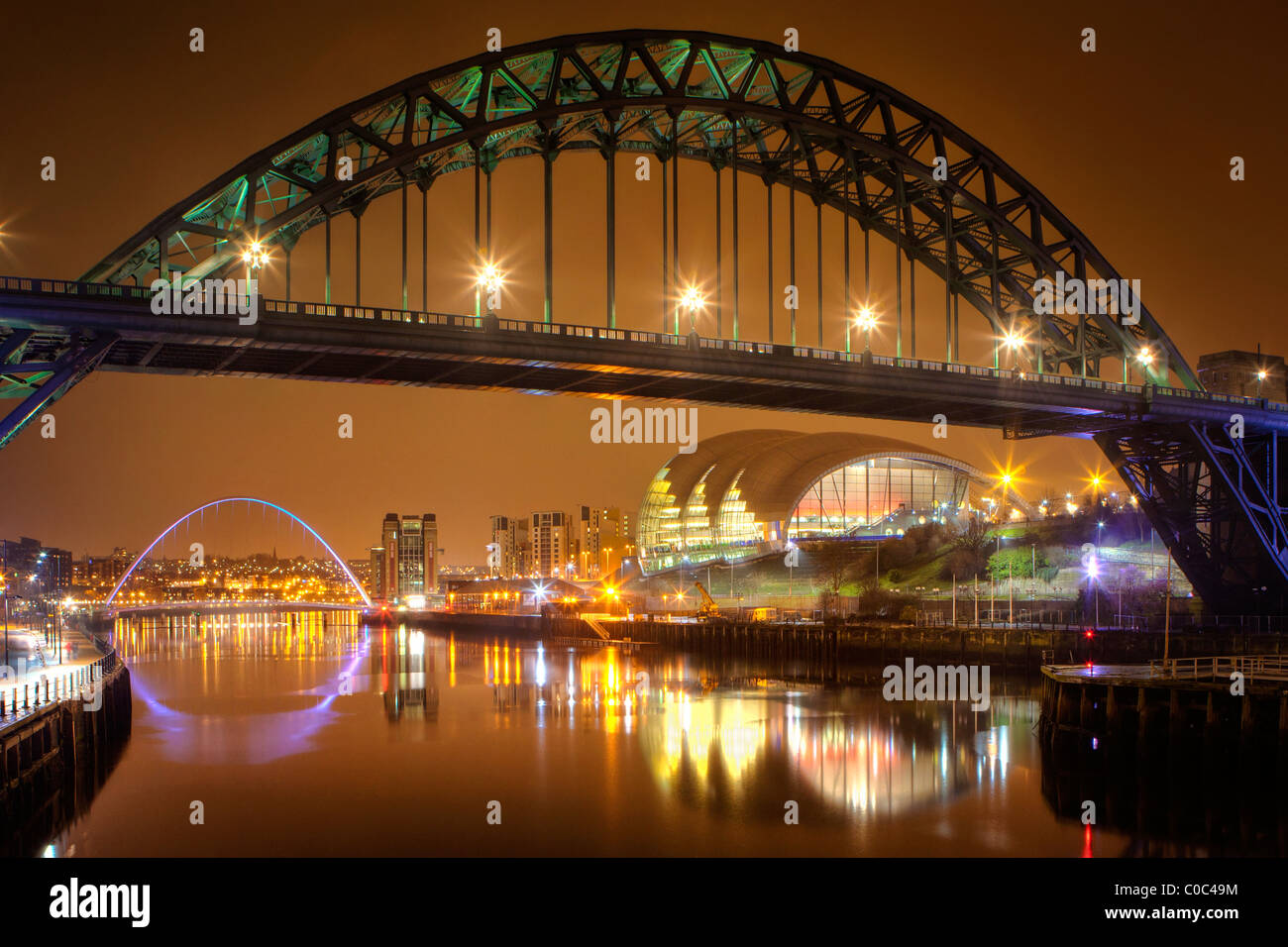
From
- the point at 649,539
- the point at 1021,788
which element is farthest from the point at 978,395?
the point at 649,539

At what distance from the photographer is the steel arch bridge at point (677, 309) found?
114ft

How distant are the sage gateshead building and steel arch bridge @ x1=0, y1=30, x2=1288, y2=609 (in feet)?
165

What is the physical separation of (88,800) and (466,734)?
51.0ft

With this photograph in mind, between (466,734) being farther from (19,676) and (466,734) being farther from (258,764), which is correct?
(19,676)

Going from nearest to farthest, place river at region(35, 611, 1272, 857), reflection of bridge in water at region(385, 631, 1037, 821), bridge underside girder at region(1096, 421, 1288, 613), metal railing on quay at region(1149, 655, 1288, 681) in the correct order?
1. river at region(35, 611, 1272, 857)
2. metal railing on quay at region(1149, 655, 1288, 681)
3. reflection of bridge in water at region(385, 631, 1037, 821)
4. bridge underside girder at region(1096, 421, 1288, 613)

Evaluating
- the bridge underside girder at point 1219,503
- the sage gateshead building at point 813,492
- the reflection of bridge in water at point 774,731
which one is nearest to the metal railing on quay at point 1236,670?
the reflection of bridge in water at point 774,731

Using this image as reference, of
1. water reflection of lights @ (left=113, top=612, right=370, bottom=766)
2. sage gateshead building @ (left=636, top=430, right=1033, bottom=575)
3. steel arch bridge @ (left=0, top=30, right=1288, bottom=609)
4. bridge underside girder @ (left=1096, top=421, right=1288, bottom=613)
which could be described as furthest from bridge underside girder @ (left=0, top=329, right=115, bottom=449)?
sage gateshead building @ (left=636, top=430, right=1033, bottom=575)

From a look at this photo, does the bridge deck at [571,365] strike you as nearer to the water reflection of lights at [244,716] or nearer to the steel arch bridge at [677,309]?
the steel arch bridge at [677,309]

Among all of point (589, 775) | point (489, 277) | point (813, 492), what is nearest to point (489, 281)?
point (489, 277)

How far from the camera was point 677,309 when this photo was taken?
45.0m

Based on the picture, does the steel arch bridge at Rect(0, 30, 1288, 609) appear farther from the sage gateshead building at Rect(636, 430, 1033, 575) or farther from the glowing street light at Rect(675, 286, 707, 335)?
the sage gateshead building at Rect(636, 430, 1033, 575)

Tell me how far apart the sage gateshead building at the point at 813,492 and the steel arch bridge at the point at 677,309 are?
50317mm

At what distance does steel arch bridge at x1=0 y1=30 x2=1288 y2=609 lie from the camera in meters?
34.7
